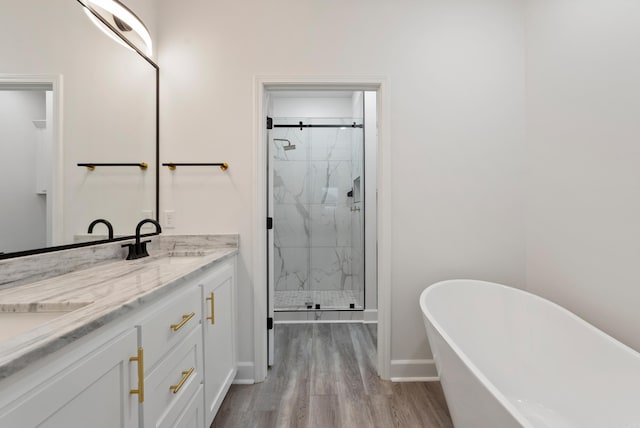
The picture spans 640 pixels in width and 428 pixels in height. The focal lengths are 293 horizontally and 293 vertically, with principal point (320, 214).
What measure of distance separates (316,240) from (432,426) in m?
2.20

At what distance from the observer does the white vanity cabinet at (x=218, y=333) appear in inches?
56.2

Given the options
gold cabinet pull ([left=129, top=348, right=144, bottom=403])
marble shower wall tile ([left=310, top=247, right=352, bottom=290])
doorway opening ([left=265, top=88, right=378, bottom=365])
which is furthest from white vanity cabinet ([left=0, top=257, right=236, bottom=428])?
marble shower wall tile ([left=310, top=247, right=352, bottom=290])

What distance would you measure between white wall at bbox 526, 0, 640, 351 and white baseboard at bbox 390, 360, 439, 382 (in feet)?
2.98

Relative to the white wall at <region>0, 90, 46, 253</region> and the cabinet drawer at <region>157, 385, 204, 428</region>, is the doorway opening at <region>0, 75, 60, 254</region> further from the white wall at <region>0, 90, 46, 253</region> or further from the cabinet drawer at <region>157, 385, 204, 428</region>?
the cabinet drawer at <region>157, 385, 204, 428</region>

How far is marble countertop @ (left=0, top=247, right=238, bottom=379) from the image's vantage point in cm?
58

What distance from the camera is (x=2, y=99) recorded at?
1.06m

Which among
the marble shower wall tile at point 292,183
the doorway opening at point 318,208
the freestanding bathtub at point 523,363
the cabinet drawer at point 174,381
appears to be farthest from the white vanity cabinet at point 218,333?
the marble shower wall tile at point 292,183

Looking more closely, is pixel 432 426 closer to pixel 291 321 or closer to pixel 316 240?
pixel 291 321

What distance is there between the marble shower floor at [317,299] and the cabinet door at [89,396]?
227 centimetres

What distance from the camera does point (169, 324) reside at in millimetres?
1082

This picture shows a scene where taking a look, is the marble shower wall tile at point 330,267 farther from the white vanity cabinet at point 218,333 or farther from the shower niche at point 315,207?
the white vanity cabinet at point 218,333

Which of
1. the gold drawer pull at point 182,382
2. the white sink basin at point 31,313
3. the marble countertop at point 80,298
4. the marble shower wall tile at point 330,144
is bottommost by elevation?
the gold drawer pull at point 182,382

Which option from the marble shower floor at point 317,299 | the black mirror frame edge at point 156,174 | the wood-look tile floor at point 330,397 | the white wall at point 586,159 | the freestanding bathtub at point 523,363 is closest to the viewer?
the freestanding bathtub at point 523,363

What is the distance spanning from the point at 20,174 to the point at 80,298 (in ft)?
2.09
